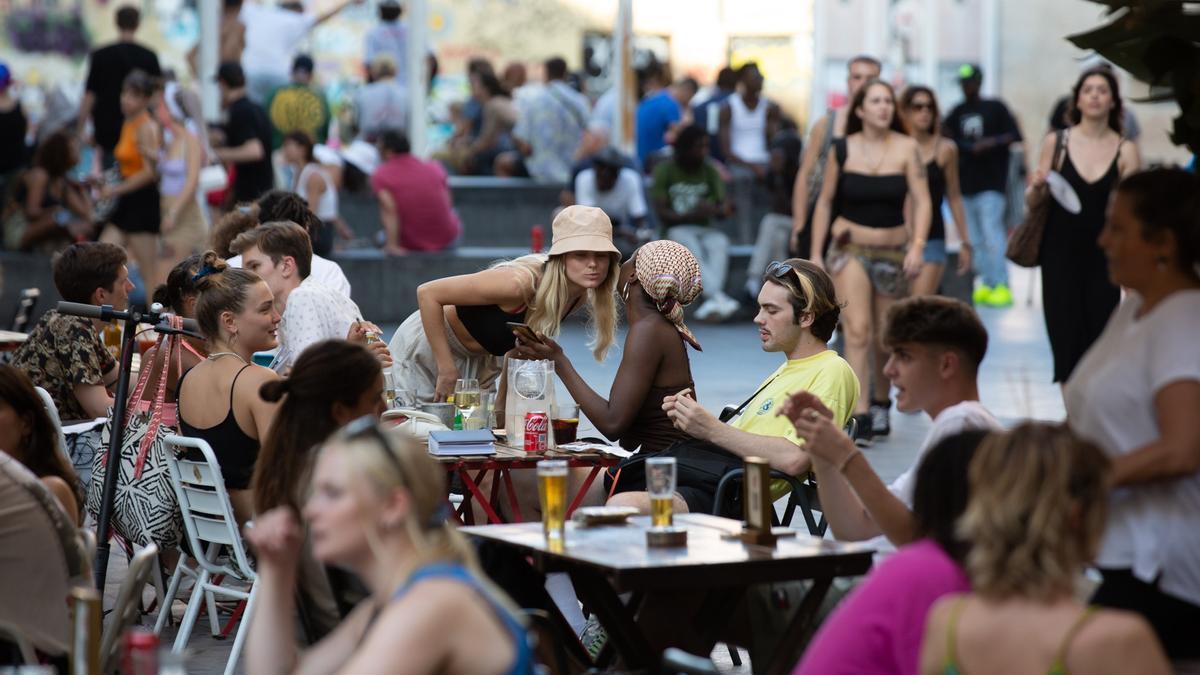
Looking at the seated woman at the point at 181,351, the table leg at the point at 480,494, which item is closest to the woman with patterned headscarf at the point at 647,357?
the table leg at the point at 480,494

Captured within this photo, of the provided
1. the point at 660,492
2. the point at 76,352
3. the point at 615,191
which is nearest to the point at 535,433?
the point at 660,492

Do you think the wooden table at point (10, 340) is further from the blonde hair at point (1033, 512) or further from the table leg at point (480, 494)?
the blonde hair at point (1033, 512)

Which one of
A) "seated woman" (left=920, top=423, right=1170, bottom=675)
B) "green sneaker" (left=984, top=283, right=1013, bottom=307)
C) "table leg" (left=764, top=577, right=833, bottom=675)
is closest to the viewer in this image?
"seated woman" (left=920, top=423, right=1170, bottom=675)

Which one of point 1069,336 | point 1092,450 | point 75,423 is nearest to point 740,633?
point 1092,450

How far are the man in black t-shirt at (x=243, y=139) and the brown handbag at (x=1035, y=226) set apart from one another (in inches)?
258

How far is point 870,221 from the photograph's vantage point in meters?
9.46

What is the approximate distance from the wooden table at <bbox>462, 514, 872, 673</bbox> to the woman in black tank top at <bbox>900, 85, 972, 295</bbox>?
18.6 ft

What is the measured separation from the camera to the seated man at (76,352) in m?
6.59

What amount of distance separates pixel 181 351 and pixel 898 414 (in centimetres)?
582

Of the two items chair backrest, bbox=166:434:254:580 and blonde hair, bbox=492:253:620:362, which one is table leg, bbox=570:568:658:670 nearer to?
chair backrest, bbox=166:434:254:580

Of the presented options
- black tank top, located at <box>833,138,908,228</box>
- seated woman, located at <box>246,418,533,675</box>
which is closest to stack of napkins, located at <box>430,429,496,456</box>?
seated woman, located at <box>246,418,533,675</box>

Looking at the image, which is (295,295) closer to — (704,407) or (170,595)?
(170,595)

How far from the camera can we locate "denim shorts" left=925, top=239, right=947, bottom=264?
1009 centimetres

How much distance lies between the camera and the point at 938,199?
34.1 feet
